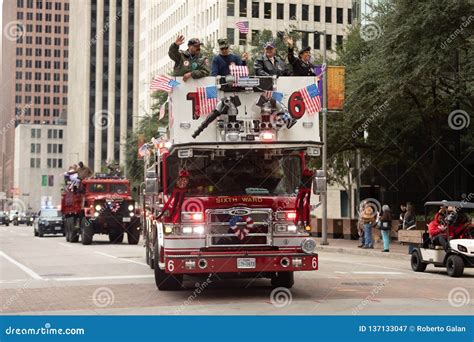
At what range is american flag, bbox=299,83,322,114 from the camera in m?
15.1

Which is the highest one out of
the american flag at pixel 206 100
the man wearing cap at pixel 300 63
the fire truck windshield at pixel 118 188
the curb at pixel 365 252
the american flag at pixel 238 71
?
the man wearing cap at pixel 300 63

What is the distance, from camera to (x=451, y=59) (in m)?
31.1

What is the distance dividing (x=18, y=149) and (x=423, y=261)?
545ft

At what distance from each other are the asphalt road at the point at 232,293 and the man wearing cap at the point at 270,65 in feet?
13.2

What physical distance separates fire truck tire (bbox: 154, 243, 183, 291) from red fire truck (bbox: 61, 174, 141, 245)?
883 inches

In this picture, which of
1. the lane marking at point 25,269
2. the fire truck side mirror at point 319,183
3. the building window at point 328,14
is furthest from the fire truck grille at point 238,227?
the building window at point 328,14

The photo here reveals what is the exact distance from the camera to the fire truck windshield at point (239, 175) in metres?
15.0

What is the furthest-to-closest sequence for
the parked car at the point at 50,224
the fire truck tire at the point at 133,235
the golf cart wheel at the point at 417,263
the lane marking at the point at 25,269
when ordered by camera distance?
1. the parked car at the point at 50,224
2. the fire truck tire at the point at 133,235
3. the golf cart wheel at the point at 417,263
4. the lane marking at the point at 25,269

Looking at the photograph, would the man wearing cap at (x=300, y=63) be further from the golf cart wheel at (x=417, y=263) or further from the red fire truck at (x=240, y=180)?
the golf cart wheel at (x=417, y=263)

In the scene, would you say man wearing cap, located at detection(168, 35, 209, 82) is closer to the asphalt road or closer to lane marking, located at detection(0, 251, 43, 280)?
the asphalt road

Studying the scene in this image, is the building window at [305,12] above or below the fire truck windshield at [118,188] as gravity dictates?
above

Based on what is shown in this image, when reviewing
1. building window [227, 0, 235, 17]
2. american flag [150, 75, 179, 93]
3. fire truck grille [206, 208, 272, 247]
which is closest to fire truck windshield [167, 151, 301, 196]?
fire truck grille [206, 208, 272, 247]

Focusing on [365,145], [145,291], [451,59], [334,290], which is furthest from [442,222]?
[365,145]

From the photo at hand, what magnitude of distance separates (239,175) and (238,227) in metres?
0.99
